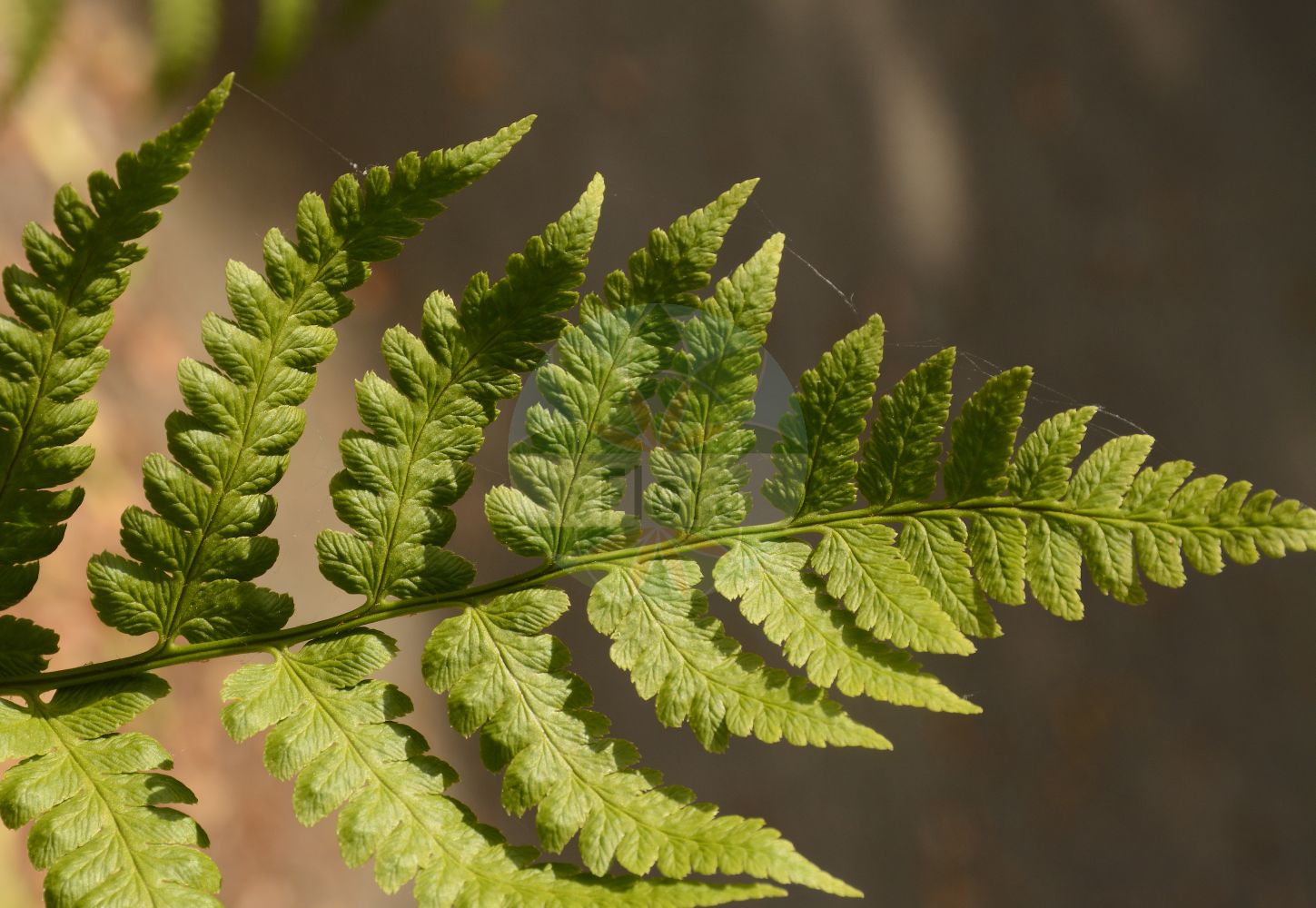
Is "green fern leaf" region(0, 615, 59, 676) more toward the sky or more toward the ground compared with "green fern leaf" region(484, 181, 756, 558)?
more toward the ground

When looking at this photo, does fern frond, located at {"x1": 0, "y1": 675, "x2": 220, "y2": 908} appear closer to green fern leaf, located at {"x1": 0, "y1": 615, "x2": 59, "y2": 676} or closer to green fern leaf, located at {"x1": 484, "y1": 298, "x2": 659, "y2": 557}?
green fern leaf, located at {"x1": 0, "y1": 615, "x2": 59, "y2": 676}

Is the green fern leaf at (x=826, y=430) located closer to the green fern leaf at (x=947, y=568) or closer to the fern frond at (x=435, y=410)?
the green fern leaf at (x=947, y=568)

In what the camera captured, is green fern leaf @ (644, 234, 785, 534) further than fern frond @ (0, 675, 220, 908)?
Yes

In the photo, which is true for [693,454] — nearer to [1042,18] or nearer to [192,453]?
[192,453]

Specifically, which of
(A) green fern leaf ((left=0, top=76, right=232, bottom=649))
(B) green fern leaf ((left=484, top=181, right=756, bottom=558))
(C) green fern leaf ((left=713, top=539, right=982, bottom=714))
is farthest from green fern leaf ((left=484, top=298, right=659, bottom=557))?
(A) green fern leaf ((left=0, top=76, right=232, bottom=649))

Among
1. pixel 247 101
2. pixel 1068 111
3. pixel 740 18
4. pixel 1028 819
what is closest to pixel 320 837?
pixel 247 101

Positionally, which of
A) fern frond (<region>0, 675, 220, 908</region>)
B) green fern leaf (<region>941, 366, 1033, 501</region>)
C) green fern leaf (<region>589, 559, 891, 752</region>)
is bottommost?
fern frond (<region>0, 675, 220, 908</region>)
